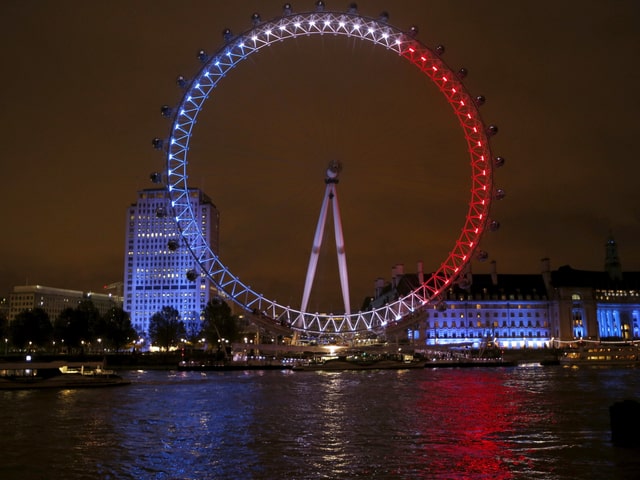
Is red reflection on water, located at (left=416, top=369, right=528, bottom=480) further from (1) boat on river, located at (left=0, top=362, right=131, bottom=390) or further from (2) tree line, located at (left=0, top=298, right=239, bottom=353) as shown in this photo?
(2) tree line, located at (left=0, top=298, right=239, bottom=353)

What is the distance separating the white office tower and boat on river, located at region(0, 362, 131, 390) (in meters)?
110

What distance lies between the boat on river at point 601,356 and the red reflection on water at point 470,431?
2335 inches

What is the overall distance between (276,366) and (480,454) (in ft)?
237

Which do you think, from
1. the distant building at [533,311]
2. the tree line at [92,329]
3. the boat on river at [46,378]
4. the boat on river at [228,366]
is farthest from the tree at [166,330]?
the boat on river at [46,378]

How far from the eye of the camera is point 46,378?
2297 inches

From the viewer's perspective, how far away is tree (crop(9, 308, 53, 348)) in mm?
101812

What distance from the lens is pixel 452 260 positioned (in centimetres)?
6238

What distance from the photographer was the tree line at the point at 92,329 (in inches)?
4072

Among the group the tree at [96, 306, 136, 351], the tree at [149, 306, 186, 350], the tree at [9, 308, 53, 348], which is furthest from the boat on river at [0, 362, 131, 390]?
the tree at [149, 306, 186, 350]

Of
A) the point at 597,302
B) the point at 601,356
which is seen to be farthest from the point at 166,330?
the point at 597,302

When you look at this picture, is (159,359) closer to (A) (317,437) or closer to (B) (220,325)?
(B) (220,325)

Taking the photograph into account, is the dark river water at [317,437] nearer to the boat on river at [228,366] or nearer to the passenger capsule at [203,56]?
the passenger capsule at [203,56]

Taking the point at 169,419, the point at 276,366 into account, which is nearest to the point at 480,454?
the point at 169,419

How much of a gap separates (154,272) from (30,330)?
72.0 m
